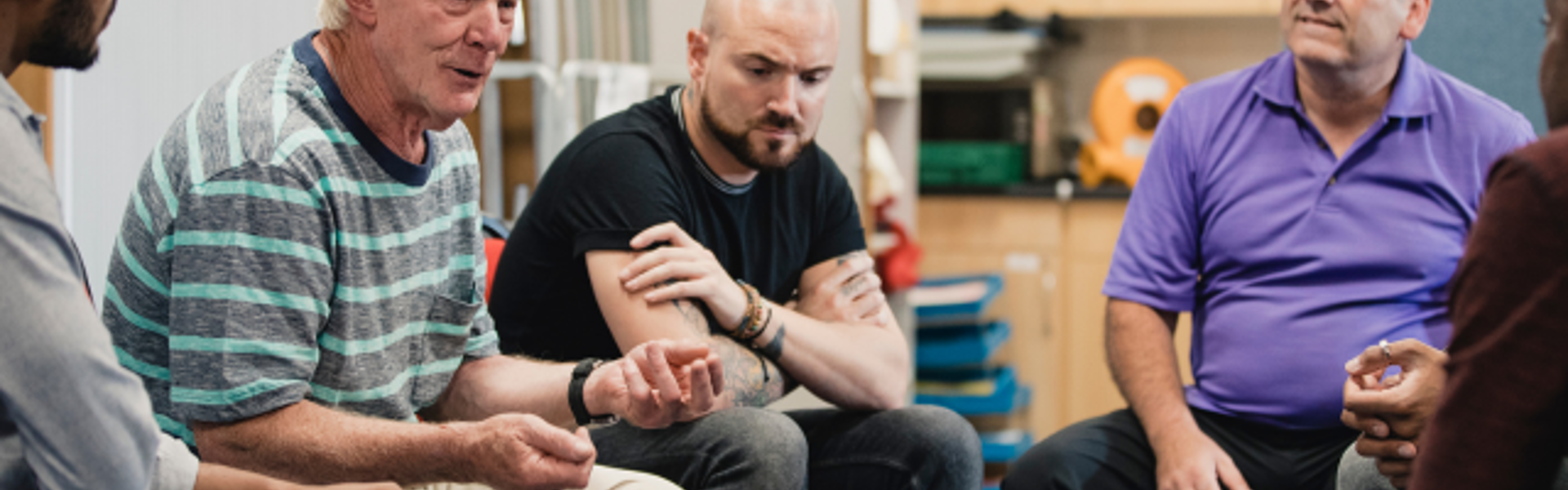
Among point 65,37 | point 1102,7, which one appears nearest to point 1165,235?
point 65,37

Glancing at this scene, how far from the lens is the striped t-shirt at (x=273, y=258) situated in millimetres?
1011

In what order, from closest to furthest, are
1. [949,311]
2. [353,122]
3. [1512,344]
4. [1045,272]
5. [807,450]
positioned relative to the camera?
[1512,344], [353,122], [807,450], [949,311], [1045,272]

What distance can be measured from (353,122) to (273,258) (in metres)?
0.16

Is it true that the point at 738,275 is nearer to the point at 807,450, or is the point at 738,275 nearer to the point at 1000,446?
the point at 807,450

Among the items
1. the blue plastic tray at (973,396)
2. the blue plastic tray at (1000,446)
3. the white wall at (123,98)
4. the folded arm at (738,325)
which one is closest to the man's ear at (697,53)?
the folded arm at (738,325)

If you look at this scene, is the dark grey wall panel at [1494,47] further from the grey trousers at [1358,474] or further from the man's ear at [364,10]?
the man's ear at [364,10]

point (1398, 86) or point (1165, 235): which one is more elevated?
point (1398, 86)

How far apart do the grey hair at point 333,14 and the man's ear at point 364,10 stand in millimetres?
12

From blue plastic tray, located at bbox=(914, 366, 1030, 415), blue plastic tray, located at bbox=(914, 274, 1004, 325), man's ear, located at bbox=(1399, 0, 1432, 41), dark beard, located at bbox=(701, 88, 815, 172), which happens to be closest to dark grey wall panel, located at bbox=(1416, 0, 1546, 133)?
man's ear, located at bbox=(1399, 0, 1432, 41)

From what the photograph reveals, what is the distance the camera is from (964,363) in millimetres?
3398

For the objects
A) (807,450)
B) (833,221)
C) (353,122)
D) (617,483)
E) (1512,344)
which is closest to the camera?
(1512,344)

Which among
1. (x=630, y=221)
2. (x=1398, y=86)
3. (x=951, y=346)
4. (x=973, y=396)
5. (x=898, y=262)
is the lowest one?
(x=973, y=396)

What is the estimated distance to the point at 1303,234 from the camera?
162 centimetres

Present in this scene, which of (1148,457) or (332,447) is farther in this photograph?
(1148,457)
